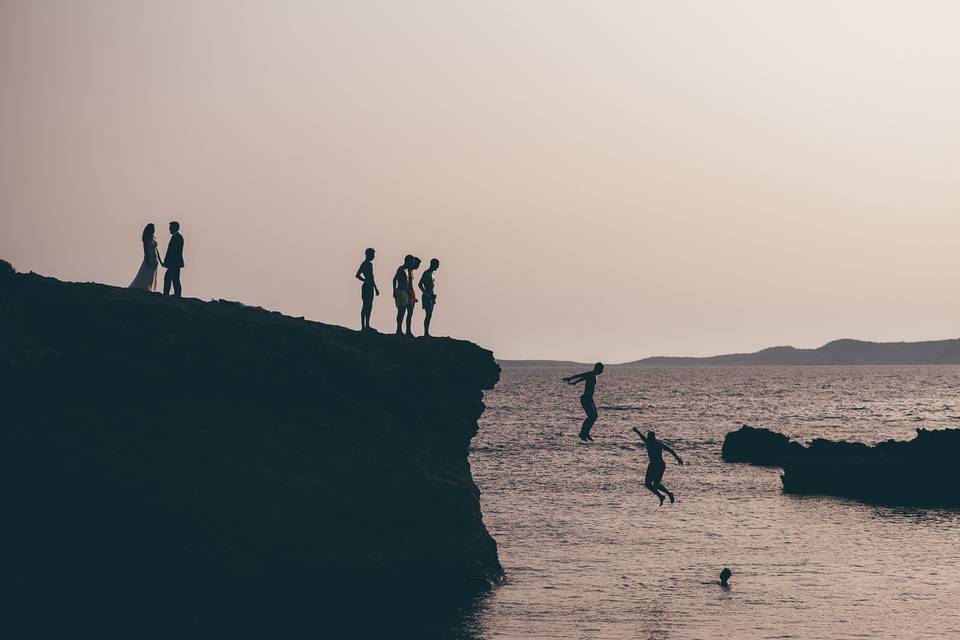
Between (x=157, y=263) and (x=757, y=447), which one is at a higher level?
(x=157, y=263)

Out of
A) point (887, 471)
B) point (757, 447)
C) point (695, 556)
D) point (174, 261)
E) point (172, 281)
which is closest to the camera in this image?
point (174, 261)

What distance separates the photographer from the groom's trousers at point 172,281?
3228 cm

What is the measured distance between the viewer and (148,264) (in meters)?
31.7

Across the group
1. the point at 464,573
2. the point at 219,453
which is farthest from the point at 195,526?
the point at 464,573

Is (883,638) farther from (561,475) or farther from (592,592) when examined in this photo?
(561,475)

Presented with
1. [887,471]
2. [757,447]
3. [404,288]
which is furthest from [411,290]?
[757,447]

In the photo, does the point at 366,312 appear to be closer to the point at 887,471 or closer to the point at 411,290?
the point at 411,290

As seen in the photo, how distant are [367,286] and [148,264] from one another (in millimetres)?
5936

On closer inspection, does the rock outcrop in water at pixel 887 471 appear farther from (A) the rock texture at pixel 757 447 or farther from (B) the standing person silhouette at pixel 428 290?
(B) the standing person silhouette at pixel 428 290

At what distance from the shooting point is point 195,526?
104 feet

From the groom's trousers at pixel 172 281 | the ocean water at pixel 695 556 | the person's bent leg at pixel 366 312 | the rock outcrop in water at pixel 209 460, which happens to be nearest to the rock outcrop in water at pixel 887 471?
the ocean water at pixel 695 556

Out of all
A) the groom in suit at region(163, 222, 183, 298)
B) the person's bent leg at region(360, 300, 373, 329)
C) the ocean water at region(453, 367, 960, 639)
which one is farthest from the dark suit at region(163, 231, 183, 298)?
the ocean water at region(453, 367, 960, 639)

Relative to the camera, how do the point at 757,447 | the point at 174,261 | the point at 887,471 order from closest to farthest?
1. the point at 174,261
2. the point at 887,471
3. the point at 757,447

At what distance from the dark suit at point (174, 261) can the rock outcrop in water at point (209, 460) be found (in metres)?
0.73
